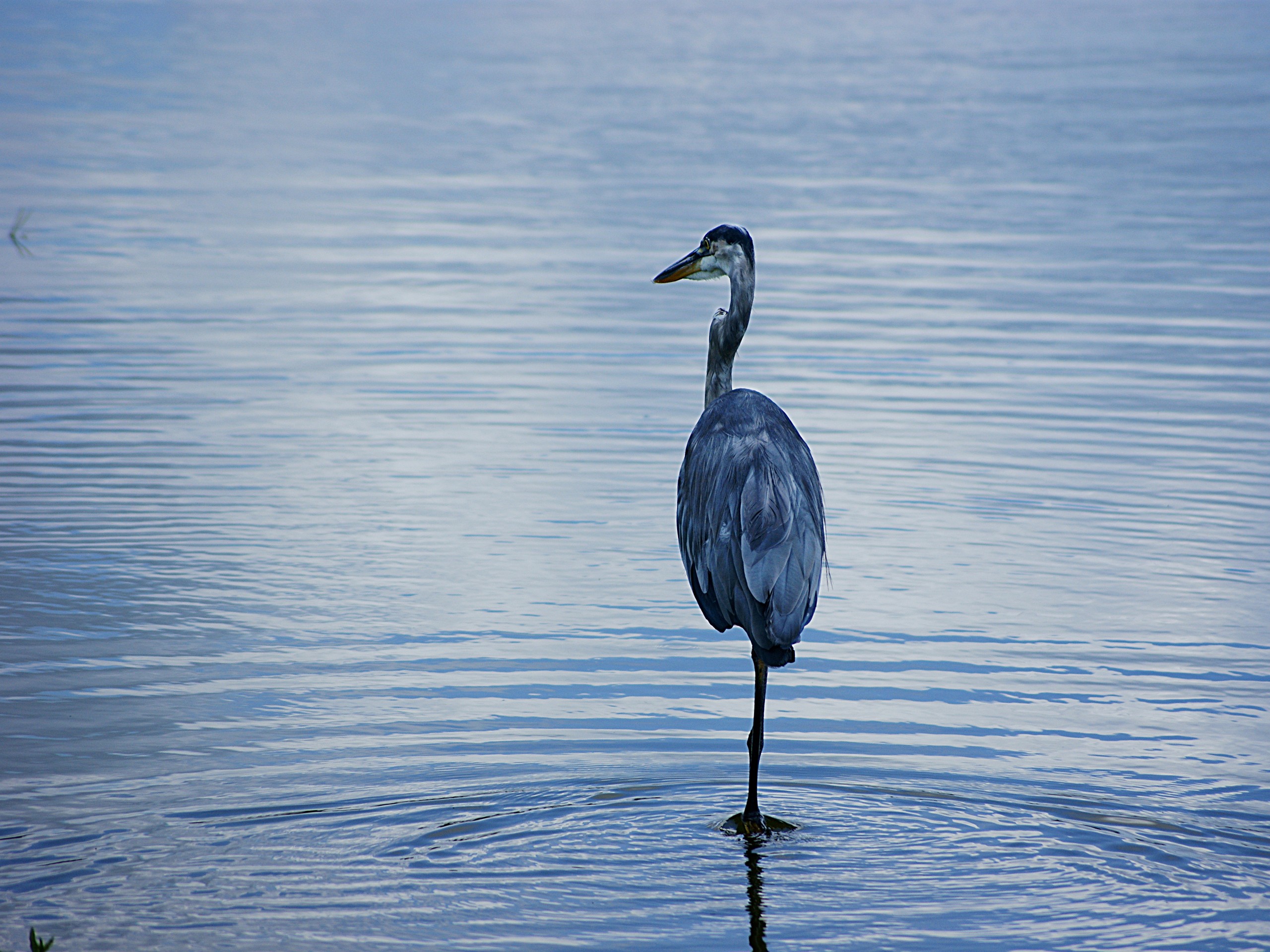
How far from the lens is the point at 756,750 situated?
5609 millimetres

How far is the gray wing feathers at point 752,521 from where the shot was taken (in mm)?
5488

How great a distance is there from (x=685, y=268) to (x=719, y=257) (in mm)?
266

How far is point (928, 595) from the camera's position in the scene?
26.7 feet

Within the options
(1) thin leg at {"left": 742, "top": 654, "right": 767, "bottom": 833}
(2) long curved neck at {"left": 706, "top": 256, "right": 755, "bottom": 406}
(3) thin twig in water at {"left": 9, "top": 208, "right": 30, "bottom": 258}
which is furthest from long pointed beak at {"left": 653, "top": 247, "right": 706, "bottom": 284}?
(3) thin twig in water at {"left": 9, "top": 208, "right": 30, "bottom": 258}

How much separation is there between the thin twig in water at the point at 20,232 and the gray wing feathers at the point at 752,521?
478 inches

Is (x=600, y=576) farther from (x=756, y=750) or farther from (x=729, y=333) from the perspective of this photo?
(x=756, y=750)

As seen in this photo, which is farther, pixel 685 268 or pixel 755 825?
pixel 685 268

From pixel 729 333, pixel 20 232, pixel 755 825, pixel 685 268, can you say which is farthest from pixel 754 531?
pixel 20 232

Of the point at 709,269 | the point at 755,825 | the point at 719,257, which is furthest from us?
the point at 709,269

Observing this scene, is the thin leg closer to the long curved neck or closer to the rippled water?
the rippled water

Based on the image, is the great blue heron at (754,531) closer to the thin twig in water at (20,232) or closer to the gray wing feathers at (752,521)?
the gray wing feathers at (752,521)

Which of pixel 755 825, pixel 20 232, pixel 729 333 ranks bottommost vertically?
pixel 755 825

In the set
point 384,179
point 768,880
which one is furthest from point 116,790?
point 384,179

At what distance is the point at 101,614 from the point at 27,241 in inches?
425
